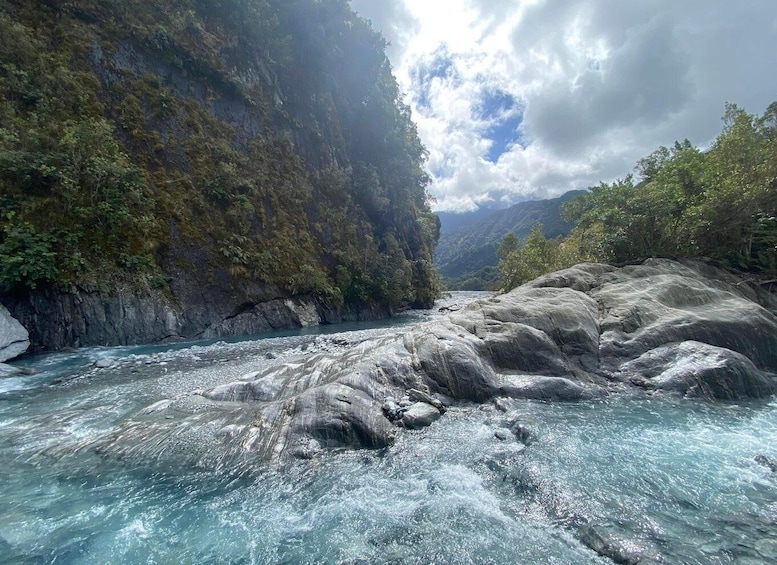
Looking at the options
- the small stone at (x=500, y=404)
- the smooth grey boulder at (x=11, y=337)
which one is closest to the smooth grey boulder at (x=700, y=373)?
the small stone at (x=500, y=404)

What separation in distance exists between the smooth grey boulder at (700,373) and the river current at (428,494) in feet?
3.07

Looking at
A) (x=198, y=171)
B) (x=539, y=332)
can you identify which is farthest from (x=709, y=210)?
(x=198, y=171)

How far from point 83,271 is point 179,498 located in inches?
855

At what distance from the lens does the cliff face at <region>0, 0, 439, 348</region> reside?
2300 cm

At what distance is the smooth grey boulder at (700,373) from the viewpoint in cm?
1327

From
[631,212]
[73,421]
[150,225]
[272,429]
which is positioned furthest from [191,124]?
[631,212]

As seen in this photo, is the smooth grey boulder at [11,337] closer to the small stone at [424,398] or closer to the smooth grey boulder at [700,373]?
the small stone at [424,398]

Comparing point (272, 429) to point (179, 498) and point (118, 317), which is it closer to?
point (179, 498)

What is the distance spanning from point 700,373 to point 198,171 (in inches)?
1604

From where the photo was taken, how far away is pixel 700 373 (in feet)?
44.5

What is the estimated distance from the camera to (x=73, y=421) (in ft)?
37.4

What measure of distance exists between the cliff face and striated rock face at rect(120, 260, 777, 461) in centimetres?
1791

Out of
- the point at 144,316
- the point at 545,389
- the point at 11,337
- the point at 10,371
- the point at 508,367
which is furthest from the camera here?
the point at 144,316

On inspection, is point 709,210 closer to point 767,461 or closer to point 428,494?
point 767,461
